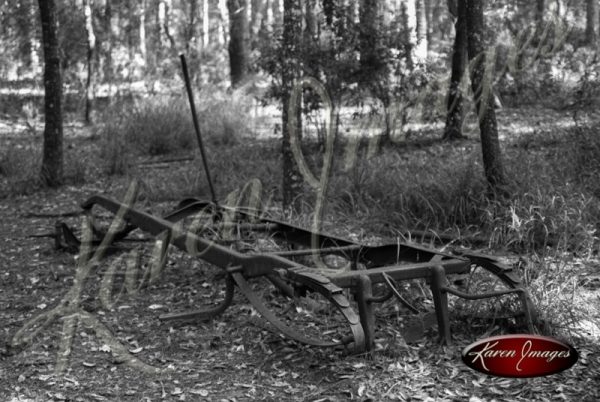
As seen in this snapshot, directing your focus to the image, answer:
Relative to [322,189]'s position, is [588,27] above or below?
above

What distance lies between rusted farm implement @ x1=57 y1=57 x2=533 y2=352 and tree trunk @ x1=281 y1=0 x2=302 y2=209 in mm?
795

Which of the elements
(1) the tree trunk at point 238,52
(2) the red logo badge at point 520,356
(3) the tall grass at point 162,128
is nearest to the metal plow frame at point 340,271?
(2) the red logo badge at point 520,356

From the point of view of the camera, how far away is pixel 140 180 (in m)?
9.49

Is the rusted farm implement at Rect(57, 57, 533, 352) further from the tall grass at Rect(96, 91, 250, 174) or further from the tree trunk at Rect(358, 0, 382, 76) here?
the tall grass at Rect(96, 91, 250, 174)

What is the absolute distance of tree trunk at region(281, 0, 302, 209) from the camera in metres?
7.30

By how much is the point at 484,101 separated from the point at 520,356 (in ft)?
12.5

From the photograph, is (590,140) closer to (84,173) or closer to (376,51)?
(376,51)

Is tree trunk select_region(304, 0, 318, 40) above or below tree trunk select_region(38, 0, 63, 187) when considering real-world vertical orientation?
above

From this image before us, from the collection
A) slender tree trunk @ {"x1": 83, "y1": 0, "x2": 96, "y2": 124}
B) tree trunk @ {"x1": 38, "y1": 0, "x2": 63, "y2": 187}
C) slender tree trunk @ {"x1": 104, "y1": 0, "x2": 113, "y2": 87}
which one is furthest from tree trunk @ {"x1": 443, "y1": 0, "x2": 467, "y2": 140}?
slender tree trunk @ {"x1": 104, "y1": 0, "x2": 113, "y2": 87}

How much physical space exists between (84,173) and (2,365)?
5874mm

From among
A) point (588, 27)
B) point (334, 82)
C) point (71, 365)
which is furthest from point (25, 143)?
point (588, 27)

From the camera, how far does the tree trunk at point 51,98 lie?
947 centimetres

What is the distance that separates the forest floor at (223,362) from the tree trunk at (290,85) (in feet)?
5.41

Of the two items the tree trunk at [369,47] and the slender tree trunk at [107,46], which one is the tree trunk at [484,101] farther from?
Answer: the slender tree trunk at [107,46]
